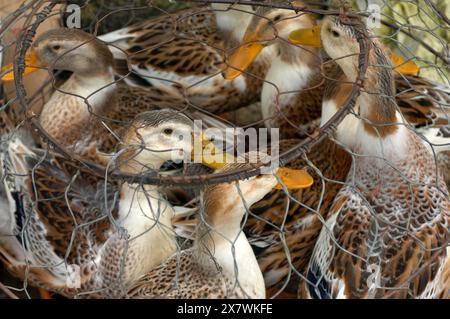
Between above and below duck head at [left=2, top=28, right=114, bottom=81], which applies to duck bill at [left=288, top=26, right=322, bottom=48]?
above

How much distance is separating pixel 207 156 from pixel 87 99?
41cm

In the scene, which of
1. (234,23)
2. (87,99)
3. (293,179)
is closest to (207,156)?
(293,179)

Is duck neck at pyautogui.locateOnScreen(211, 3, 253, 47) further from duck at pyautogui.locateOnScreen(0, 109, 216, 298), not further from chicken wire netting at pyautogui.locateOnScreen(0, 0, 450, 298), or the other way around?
duck at pyautogui.locateOnScreen(0, 109, 216, 298)

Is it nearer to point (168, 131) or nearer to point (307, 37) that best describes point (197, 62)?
point (307, 37)

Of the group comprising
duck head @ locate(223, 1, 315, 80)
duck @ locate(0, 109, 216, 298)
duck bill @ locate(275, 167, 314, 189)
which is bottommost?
duck @ locate(0, 109, 216, 298)

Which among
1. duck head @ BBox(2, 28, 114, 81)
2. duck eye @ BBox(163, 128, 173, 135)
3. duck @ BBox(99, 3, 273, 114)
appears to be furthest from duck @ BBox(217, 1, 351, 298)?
duck head @ BBox(2, 28, 114, 81)

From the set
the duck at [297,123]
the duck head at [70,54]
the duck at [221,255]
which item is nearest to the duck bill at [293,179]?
the duck at [221,255]

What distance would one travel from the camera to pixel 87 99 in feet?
5.10

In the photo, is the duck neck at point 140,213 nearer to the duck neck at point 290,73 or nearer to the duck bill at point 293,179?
the duck bill at point 293,179

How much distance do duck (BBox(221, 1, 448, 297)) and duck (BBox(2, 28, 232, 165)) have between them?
20 cm

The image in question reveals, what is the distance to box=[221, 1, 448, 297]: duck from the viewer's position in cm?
149

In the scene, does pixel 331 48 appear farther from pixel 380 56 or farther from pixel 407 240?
pixel 407 240

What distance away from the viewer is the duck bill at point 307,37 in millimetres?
1560

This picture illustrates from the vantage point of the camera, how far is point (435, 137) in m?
1.58
